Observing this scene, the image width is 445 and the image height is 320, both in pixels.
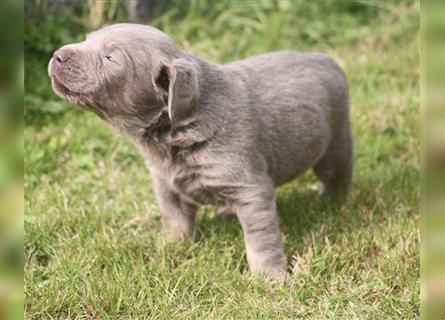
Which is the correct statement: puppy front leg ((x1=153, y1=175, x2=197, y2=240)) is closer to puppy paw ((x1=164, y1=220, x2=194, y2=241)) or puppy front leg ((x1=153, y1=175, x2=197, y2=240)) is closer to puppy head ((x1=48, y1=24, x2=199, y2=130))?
puppy paw ((x1=164, y1=220, x2=194, y2=241))

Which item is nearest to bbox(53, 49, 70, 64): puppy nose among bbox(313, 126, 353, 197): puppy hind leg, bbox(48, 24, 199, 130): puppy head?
bbox(48, 24, 199, 130): puppy head

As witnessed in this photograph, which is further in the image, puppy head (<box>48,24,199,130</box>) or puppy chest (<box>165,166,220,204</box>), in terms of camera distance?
puppy chest (<box>165,166,220,204</box>)

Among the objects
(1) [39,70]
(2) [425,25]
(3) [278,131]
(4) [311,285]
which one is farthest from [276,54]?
(2) [425,25]

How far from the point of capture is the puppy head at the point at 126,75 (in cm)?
297

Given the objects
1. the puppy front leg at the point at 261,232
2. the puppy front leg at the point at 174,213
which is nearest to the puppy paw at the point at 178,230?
the puppy front leg at the point at 174,213

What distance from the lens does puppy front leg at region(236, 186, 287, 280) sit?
10.9ft

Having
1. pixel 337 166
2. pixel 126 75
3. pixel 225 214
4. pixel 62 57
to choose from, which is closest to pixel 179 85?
pixel 126 75

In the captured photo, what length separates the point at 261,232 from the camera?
333 cm

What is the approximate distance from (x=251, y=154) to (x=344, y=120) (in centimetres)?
96

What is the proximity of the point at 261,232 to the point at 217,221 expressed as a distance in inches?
29.2

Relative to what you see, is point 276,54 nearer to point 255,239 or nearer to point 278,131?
point 278,131

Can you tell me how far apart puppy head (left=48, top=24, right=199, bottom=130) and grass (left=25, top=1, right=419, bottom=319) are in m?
0.83

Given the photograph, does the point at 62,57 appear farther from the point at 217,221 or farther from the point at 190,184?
the point at 217,221

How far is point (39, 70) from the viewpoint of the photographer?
5.33 m
